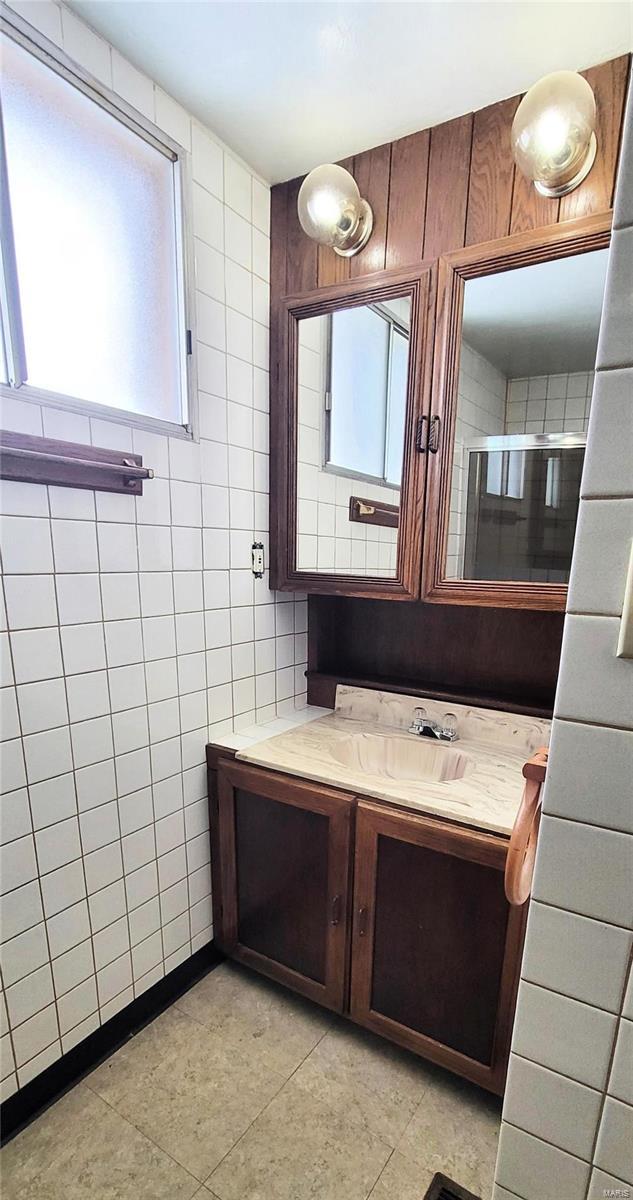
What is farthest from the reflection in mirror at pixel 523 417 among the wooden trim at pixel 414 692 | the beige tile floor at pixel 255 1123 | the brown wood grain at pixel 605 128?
the beige tile floor at pixel 255 1123

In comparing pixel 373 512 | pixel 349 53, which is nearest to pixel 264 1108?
pixel 373 512

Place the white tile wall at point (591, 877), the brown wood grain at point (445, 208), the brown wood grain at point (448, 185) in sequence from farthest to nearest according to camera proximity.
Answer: the brown wood grain at point (448, 185) < the brown wood grain at point (445, 208) < the white tile wall at point (591, 877)

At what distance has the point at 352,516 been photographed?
5.23ft

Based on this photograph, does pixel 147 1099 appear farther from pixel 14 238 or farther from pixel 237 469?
pixel 14 238

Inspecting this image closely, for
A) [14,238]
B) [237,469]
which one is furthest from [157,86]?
[237,469]

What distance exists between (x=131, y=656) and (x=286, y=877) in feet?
2.54

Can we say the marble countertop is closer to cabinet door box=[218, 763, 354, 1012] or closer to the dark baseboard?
cabinet door box=[218, 763, 354, 1012]

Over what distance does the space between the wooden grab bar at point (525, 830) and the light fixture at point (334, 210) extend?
4.63ft

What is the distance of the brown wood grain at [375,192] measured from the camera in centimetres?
137

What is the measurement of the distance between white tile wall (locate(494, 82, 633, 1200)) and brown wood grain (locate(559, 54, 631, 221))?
0.95 m

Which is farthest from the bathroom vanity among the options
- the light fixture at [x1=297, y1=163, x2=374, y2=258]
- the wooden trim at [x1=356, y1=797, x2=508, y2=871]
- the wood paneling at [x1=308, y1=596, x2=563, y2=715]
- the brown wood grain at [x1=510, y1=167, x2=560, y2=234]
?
the light fixture at [x1=297, y1=163, x2=374, y2=258]

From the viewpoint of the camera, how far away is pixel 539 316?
1254 mm

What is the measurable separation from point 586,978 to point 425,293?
4.77 ft

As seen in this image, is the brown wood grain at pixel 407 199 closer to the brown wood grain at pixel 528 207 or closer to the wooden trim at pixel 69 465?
the brown wood grain at pixel 528 207
